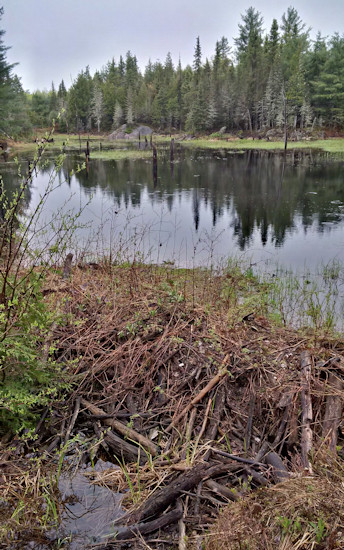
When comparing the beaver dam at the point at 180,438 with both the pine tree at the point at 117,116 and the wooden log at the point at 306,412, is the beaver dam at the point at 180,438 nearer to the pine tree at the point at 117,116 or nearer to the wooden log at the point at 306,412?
the wooden log at the point at 306,412

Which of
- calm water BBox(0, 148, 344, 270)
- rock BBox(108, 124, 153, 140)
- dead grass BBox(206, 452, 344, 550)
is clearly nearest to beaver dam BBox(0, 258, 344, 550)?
dead grass BBox(206, 452, 344, 550)

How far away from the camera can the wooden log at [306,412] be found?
2816mm

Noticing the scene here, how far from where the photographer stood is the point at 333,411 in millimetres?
3125

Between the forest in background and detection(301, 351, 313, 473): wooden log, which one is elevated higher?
the forest in background

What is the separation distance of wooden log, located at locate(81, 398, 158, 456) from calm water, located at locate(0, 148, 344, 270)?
2811 mm

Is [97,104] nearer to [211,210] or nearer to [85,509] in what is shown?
[211,210]

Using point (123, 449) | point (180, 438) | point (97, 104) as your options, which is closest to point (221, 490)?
point (180, 438)

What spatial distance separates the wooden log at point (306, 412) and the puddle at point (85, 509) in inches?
52.3

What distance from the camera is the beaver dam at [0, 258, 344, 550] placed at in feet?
7.65

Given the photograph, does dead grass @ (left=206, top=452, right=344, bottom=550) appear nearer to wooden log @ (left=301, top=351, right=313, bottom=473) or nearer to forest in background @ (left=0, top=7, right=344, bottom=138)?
wooden log @ (left=301, top=351, right=313, bottom=473)

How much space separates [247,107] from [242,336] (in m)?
69.5

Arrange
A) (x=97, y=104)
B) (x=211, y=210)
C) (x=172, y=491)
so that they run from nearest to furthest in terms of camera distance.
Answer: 1. (x=172, y=491)
2. (x=211, y=210)
3. (x=97, y=104)

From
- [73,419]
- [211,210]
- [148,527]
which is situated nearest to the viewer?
[148,527]

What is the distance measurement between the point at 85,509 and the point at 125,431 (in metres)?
0.61
